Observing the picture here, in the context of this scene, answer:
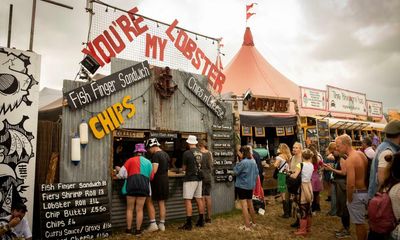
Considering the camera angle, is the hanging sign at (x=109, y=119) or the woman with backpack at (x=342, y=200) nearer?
the woman with backpack at (x=342, y=200)

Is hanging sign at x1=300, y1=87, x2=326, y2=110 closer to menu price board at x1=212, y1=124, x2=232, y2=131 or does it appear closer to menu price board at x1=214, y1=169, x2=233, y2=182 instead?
menu price board at x1=212, y1=124, x2=232, y2=131

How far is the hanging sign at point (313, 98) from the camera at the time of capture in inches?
594

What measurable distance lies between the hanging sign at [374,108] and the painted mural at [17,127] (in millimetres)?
19775

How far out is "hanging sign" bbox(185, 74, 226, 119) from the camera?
26.7 ft

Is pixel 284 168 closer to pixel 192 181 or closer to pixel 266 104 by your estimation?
pixel 192 181

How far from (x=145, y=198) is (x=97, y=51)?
3154 mm

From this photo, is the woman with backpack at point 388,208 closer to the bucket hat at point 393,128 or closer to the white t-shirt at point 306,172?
the bucket hat at point 393,128

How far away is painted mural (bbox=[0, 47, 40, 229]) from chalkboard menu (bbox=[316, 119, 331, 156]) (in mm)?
10701

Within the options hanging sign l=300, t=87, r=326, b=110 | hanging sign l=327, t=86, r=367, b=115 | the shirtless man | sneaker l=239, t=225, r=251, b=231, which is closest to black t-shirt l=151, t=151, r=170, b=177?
sneaker l=239, t=225, r=251, b=231

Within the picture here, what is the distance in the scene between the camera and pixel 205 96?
330 inches

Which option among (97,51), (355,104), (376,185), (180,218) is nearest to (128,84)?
(97,51)

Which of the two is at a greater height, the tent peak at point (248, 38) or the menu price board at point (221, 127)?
the tent peak at point (248, 38)

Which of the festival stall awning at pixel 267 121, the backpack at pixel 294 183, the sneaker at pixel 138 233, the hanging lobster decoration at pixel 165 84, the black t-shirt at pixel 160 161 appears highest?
the hanging lobster decoration at pixel 165 84

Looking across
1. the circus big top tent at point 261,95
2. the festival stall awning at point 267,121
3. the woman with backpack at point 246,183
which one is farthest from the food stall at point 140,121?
the circus big top tent at point 261,95
